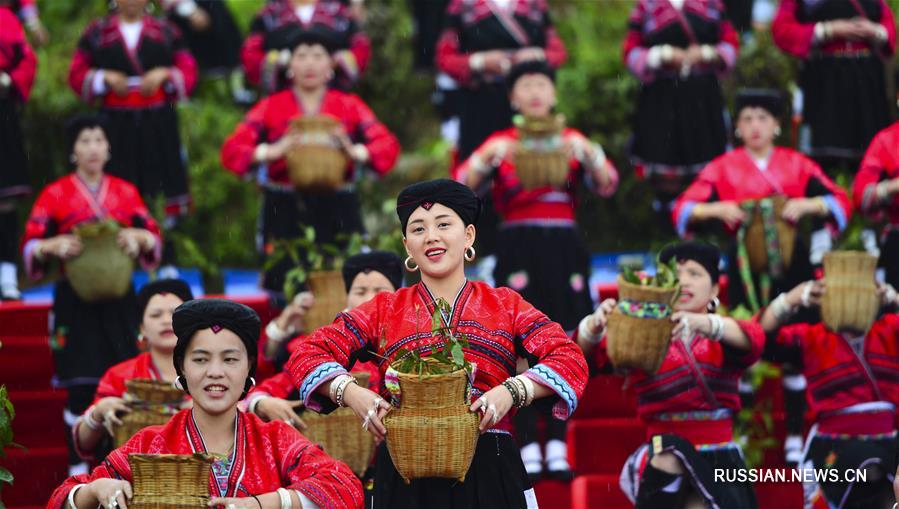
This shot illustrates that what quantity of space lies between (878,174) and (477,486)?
3917 millimetres

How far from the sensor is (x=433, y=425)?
4918 millimetres

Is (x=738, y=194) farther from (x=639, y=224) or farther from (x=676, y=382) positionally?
(x=639, y=224)

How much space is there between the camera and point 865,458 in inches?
275

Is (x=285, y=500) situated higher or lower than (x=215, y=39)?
lower

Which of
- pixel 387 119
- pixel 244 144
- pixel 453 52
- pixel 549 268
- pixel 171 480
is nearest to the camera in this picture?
pixel 171 480

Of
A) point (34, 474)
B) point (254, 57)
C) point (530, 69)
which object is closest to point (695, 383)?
point (530, 69)

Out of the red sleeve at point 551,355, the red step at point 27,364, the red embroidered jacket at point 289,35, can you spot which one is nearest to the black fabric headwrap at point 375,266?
the red sleeve at point 551,355

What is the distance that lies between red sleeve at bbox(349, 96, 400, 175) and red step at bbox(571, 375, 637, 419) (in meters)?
1.99

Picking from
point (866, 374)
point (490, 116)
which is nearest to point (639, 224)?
point (490, 116)

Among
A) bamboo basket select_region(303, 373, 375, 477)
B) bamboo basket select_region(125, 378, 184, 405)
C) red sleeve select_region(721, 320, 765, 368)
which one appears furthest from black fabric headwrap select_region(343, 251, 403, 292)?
red sleeve select_region(721, 320, 765, 368)

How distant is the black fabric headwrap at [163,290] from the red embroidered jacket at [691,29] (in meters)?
3.71

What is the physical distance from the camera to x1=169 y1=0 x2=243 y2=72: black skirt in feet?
36.1

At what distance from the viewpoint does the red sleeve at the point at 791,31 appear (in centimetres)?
978

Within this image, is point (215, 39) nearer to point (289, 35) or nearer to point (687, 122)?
point (289, 35)
